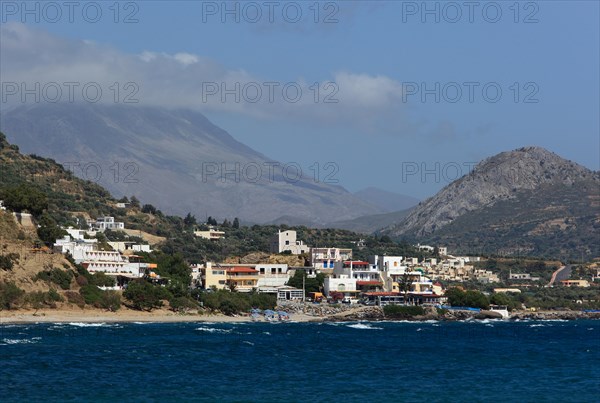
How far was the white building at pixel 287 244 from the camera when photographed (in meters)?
161

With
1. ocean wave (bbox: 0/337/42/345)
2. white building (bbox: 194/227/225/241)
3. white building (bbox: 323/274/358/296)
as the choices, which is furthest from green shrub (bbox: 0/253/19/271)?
white building (bbox: 194/227/225/241)

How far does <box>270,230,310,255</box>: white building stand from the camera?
161 metres

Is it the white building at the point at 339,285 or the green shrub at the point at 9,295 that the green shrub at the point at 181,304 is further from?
the white building at the point at 339,285

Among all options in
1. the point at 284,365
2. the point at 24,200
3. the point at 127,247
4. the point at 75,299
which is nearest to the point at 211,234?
the point at 127,247

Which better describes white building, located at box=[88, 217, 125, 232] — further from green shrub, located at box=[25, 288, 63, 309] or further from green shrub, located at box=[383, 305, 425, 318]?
green shrub, located at box=[25, 288, 63, 309]

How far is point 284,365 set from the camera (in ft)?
228

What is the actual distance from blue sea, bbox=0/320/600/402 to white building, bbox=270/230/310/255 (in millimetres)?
56353

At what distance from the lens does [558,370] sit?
71.1 metres

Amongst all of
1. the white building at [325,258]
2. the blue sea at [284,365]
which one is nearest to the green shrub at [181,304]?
the blue sea at [284,365]

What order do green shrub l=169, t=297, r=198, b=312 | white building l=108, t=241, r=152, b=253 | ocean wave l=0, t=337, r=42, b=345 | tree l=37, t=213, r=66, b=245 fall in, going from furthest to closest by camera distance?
white building l=108, t=241, r=152, b=253 → green shrub l=169, t=297, r=198, b=312 → tree l=37, t=213, r=66, b=245 → ocean wave l=0, t=337, r=42, b=345

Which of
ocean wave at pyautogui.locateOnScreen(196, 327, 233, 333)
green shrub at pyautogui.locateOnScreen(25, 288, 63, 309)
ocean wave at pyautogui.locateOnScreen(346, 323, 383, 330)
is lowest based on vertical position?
ocean wave at pyautogui.locateOnScreen(196, 327, 233, 333)

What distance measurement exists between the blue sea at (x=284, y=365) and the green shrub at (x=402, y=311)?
2219cm

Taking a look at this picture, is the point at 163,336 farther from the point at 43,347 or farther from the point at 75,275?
the point at 75,275

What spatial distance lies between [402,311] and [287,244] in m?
37.5
